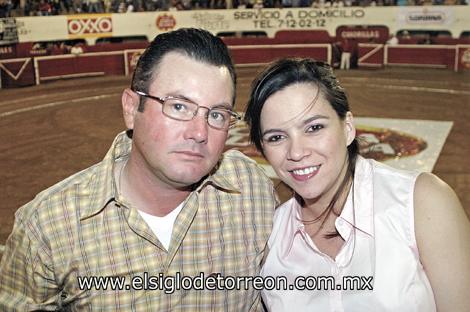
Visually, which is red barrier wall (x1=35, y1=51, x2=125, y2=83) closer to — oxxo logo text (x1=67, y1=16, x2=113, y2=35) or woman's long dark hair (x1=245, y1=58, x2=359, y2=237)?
oxxo logo text (x1=67, y1=16, x2=113, y2=35)

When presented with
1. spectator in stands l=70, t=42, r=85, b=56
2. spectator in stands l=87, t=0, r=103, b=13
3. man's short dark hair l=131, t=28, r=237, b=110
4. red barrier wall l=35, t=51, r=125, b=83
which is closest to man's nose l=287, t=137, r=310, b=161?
man's short dark hair l=131, t=28, r=237, b=110

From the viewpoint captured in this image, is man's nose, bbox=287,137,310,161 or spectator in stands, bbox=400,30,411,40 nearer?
man's nose, bbox=287,137,310,161

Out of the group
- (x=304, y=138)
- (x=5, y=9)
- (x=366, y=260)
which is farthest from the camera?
(x=5, y=9)

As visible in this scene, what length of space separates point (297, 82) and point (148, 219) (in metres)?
0.89

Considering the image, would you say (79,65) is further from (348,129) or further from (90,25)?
(348,129)

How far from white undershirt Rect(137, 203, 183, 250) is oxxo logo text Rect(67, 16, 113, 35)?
1811 cm

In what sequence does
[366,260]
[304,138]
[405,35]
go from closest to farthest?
[366,260] < [304,138] < [405,35]

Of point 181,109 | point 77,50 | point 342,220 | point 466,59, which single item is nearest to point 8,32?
point 77,50

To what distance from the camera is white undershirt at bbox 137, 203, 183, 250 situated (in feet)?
8.15

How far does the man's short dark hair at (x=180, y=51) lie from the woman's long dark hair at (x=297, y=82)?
18cm

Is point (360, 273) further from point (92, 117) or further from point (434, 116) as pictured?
point (92, 117)

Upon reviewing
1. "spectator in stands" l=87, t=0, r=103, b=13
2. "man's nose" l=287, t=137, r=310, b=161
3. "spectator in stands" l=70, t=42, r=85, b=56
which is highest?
"spectator in stands" l=87, t=0, r=103, b=13

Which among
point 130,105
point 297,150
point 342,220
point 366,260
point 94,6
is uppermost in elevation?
point 94,6

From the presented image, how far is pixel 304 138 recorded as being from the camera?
2.45 meters
